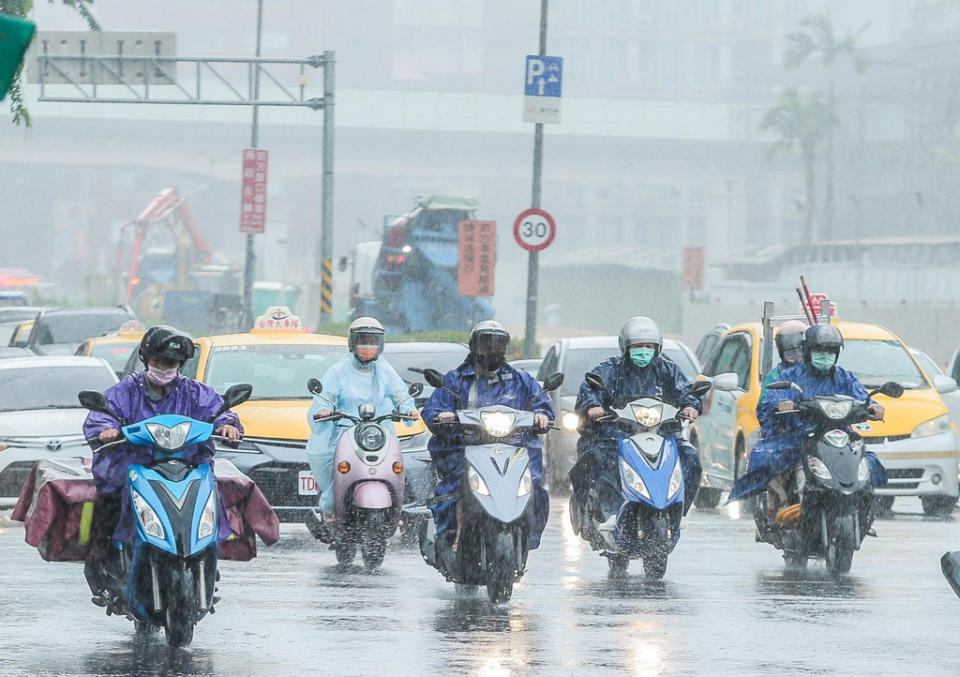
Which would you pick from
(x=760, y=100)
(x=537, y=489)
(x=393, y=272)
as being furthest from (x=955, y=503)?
(x=760, y=100)

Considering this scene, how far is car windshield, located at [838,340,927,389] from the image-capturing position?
693 inches

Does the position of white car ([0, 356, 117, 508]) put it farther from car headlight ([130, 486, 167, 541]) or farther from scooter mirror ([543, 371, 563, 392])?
car headlight ([130, 486, 167, 541])

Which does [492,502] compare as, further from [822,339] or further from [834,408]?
[822,339]

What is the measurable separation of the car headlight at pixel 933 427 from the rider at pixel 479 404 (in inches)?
253

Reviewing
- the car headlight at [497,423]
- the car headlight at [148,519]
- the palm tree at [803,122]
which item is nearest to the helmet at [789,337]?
the car headlight at [497,423]

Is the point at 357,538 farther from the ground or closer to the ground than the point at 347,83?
closer to the ground

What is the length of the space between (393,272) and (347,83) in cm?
8564

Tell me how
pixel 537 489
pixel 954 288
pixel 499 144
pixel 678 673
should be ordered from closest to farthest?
1. pixel 678 673
2. pixel 537 489
3. pixel 954 288
4. pixel 499 144

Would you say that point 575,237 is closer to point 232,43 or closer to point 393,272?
point 232,43

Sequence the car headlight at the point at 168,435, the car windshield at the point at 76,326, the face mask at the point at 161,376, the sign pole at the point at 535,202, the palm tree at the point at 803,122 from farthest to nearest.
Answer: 1. the palm tree at the point at 803,122
2. the car windshield at the point at 76,326
3. the sign pole at the point at 535,202
4. the face mask at the point at 161,376
5. the car headlight at the point at 168,435

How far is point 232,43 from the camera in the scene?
13675 centimetres

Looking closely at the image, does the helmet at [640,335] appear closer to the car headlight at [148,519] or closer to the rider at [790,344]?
the rider at [790,344]

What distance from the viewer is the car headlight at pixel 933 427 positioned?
1700cm

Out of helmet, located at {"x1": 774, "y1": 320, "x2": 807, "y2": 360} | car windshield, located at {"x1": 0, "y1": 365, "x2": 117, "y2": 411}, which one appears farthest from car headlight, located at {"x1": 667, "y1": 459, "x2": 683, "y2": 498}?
car windshield, located at {"x1": 0, "y1": 365, "x2": 117, "y2": 411}
